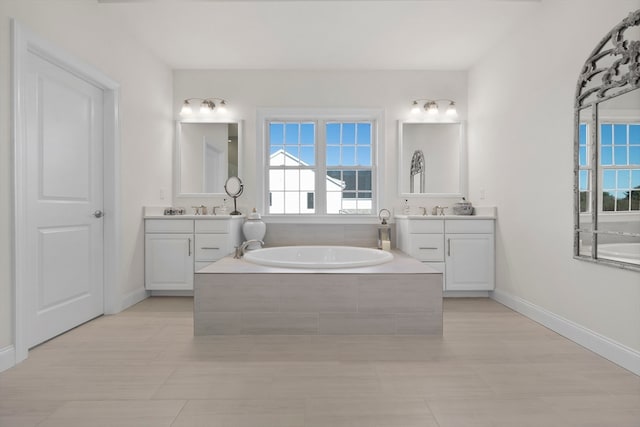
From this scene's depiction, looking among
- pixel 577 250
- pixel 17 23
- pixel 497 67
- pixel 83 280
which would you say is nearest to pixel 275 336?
pixel 83 280

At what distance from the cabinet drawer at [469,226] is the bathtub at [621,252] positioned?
139 cm

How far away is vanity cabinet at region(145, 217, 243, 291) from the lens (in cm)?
357

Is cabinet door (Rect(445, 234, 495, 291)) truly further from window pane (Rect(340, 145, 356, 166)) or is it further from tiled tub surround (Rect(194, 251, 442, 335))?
window pane (Rect(340, 145, 356, 166))

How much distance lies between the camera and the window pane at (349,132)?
4.22 metres

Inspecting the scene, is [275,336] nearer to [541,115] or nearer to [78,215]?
[78,215]

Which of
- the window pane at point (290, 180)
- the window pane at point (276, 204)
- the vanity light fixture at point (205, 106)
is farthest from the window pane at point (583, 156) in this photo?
the vanity light fixture at point (205, 106)

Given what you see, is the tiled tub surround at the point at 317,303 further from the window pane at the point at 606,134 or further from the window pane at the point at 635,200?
the window pane at the point at 606,134

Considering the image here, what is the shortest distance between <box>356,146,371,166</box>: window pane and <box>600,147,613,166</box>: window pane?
7.62 ft

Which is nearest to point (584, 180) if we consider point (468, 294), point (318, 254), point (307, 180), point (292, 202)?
point (468, 294)

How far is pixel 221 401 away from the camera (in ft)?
5.36

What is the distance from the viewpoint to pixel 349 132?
4223 mm

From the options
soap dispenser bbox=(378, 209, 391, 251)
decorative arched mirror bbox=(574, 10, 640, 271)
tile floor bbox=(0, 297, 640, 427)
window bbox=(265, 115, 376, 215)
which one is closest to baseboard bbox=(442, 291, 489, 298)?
soap dispenser bbox=(378, 209, 391, 251)

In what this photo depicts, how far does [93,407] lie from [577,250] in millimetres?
2801

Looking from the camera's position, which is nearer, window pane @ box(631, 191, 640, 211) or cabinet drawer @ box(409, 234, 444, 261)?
window pane @ box(631, 191, 640, 211)
